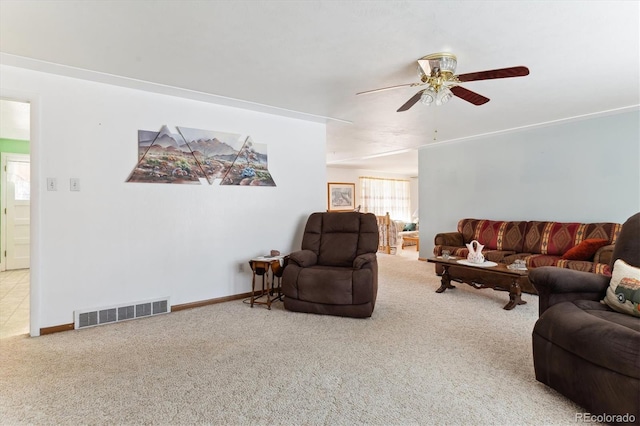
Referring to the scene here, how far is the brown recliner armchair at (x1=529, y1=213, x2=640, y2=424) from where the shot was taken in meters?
1.52

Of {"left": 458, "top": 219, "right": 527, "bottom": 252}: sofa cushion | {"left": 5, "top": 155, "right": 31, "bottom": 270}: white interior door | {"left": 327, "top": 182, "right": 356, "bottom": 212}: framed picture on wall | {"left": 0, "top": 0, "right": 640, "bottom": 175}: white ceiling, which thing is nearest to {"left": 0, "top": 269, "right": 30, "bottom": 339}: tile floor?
{"left": 5, "top": 155, "right": 31, "bottom": 270}: white interior door

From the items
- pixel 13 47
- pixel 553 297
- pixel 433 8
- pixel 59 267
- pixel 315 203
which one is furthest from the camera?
pixel 315 203

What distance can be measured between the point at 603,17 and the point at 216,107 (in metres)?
3.46

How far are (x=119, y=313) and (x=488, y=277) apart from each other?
3.94 metres

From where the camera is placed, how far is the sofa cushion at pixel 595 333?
4.99 feet

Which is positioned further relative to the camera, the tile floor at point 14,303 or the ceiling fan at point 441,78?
the tile floor at point 14,303

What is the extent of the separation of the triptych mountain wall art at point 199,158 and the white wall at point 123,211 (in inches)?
3.1

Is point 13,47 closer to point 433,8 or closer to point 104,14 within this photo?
point 104,14

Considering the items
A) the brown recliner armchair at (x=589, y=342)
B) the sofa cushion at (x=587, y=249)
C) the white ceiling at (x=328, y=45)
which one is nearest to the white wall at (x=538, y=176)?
the white ceiling at (x=328, y=45)

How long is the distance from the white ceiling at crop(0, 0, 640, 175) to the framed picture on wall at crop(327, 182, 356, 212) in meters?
5.98

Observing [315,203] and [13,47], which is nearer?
[13,47]

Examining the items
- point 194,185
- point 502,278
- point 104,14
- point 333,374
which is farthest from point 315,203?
point 104,14

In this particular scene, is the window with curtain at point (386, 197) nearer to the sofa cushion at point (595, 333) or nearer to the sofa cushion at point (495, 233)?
the sofa cushion at point (495, 233)

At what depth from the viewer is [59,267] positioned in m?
2.95
